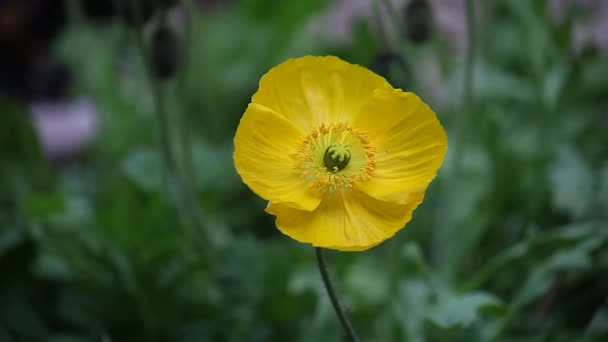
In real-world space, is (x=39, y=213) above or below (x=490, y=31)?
below

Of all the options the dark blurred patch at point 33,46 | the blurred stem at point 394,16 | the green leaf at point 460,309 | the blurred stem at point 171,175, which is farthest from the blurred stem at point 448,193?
the dark blurred patch at point 33,46

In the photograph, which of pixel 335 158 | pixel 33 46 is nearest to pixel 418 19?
pixel 335 158

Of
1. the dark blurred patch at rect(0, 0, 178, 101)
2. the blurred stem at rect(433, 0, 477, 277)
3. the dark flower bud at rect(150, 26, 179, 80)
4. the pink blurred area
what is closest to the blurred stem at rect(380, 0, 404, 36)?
the blurred stem at rect(433, 0, 477, 277)

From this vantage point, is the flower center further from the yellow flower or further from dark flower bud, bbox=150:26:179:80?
dark flower bud, bbox=150:26:179:80

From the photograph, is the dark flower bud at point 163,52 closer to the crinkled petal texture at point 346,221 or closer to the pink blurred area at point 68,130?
the crinkled petal texture at point 346,221

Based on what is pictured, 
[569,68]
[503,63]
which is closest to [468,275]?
[569,68]

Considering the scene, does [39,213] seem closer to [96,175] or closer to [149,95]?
[96,175]
